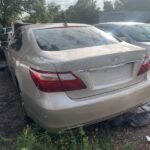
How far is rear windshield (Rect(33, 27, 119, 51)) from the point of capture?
4.10 m

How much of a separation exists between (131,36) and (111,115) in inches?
169

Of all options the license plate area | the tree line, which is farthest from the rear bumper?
the tree line

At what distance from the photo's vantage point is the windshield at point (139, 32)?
7.39m

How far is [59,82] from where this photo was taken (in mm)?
3332

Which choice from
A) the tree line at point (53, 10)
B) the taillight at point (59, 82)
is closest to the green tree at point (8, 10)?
the tree line at point (53, 10)

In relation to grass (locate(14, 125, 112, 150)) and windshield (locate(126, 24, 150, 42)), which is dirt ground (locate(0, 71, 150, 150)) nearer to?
grass (locate(14, 125, 112, 150))

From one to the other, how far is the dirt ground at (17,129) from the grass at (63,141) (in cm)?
11

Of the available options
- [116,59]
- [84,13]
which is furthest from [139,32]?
[84,13]

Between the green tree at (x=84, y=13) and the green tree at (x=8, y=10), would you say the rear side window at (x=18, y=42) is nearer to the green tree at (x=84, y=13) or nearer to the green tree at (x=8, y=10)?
the green tree at (x=8, y=10)

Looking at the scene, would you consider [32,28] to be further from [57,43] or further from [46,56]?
[46,56]

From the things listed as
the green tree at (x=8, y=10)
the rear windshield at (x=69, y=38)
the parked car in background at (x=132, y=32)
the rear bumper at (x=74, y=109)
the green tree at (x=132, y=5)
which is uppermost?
the rear windshield at (x=69, y=38)

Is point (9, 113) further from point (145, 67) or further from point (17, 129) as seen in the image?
point (145, 67)

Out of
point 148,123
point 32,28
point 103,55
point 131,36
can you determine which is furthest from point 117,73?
point 131,36

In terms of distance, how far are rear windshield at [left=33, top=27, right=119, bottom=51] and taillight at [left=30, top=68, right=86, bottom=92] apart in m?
0.74
